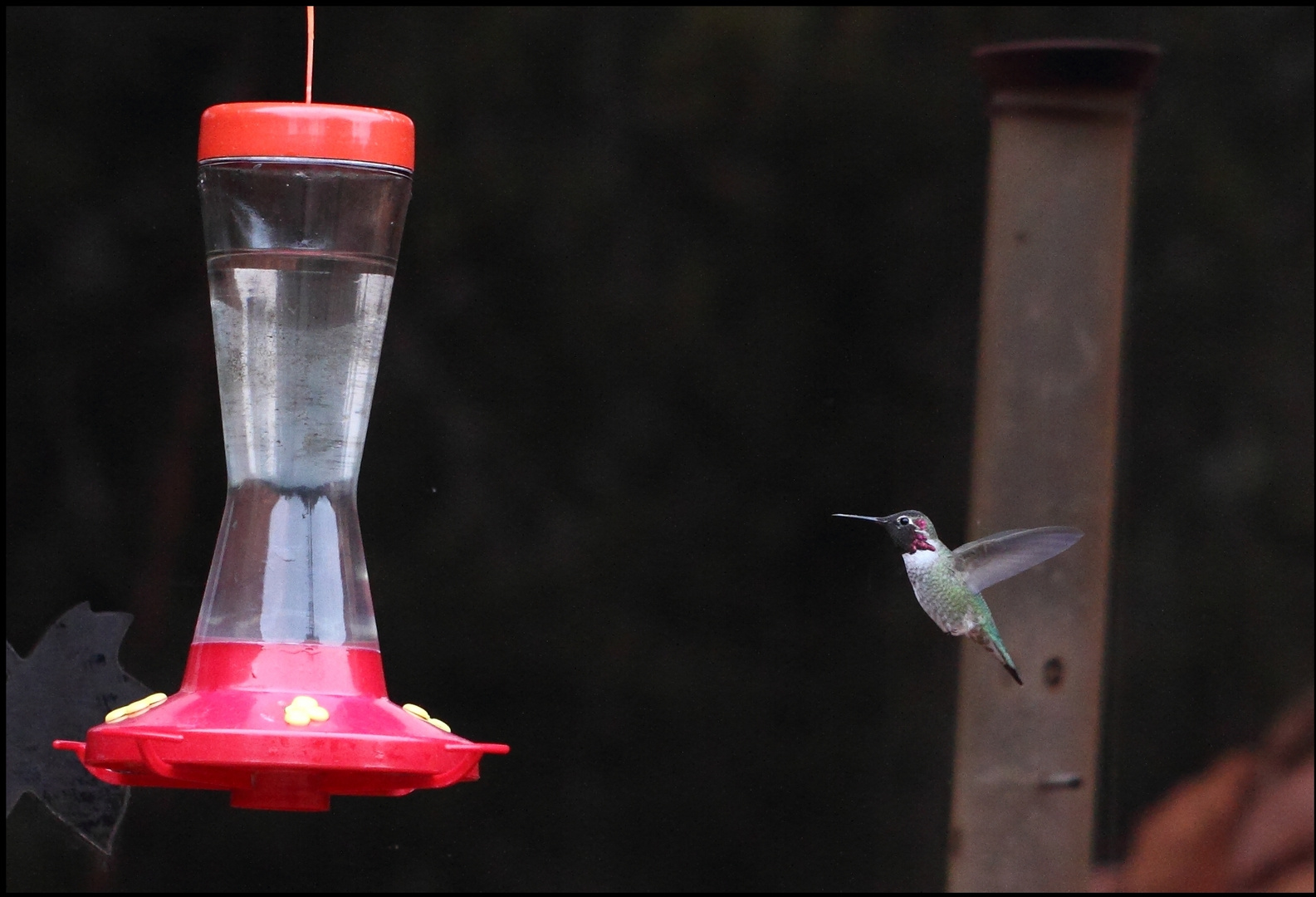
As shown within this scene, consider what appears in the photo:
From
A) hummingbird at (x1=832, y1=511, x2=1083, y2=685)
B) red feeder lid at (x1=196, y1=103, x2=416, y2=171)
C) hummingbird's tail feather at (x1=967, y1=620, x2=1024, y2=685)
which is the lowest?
hummingbird's tail feather at (x1=967, y1=620, x2=1024, y2=685)

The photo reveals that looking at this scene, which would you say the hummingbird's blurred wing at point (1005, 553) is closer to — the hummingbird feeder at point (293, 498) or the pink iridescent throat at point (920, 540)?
the pink iridescent throat at point (920, 540)

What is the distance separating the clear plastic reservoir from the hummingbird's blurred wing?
687mm

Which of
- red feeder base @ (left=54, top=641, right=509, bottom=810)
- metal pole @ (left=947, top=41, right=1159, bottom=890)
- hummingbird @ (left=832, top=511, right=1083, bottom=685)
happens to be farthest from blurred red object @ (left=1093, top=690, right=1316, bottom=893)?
red feeder base @ (left=54, top=641, right=509, bottom=810)

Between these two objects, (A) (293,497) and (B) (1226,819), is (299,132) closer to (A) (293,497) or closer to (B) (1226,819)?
(A) (293,497)

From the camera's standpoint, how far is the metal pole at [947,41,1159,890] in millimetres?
2391

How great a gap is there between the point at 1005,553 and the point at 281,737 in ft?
2.83

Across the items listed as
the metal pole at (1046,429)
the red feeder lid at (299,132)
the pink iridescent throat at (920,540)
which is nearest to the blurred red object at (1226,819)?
the metal pole at (1046,429)

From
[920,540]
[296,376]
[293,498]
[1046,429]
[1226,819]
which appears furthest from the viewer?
[1226,819]

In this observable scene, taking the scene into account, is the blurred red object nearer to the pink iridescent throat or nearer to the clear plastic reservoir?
the pink iridescent throat

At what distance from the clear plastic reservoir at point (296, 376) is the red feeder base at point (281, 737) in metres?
0.03

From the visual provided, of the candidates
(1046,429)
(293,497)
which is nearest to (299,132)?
(293,497)

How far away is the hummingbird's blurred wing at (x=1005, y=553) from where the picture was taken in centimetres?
180

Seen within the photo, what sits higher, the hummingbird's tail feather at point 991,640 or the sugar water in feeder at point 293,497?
the sugar water in feeder at point 293,497

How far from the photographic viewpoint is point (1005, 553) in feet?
6.21
